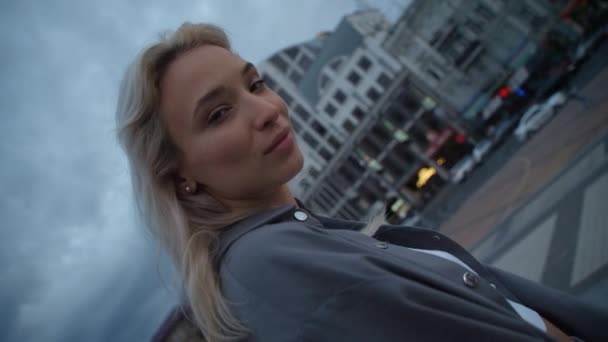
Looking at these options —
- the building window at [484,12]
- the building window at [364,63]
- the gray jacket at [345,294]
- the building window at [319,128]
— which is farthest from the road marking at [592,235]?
the building window at [319,128]

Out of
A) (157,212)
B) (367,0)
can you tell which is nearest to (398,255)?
(157,212)

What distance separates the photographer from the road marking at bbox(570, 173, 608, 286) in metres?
4.43

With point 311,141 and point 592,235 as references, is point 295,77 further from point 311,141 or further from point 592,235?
point 592,235

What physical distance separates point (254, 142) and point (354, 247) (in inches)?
29.6

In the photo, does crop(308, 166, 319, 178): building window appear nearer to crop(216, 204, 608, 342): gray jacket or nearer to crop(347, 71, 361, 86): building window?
crop(347, 71, 361, 86): building window

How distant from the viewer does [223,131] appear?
5.40 ft

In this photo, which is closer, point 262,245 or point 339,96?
point 262,245

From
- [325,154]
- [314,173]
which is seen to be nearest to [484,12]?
[325,154]

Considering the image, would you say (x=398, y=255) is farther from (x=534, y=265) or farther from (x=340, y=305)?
(x=534, y=265)

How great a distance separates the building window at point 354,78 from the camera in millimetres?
43700

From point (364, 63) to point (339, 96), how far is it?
17.6ft

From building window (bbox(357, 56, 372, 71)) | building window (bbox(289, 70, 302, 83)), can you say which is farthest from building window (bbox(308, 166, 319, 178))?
building window (bbox(357, 56, 372, 71))

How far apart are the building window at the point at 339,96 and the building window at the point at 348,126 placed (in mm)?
2895

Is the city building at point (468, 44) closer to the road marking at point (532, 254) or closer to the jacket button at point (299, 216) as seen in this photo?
the road marking at point (532, 254)
